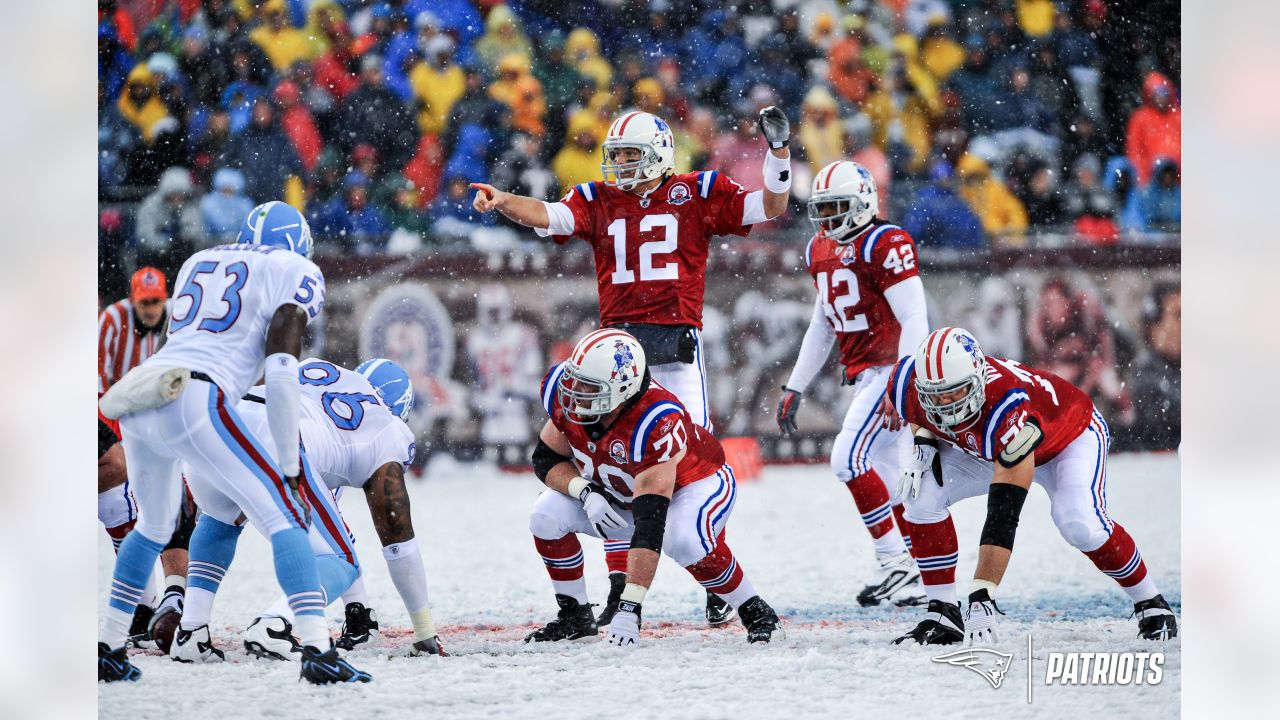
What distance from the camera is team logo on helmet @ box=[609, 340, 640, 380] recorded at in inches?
143

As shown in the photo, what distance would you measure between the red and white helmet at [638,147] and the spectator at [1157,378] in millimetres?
4625

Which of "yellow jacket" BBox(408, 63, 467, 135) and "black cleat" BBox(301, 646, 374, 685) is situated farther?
"yellow jacket" BBox(408, 63, 467, 135)

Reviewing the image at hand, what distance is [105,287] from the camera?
6793mm

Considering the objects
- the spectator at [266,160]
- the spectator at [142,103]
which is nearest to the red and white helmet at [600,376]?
the spectator at [142,103]

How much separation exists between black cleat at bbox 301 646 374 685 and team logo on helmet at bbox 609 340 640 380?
1.00 metres

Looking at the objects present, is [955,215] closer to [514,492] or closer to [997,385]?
[514,492]

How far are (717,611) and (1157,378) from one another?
4.69 m

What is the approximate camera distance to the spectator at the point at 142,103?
656cm

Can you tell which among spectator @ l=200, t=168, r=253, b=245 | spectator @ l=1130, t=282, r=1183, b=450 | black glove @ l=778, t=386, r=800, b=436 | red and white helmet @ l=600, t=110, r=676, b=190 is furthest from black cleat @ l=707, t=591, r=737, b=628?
spectator @ l=1130, t=282, r=1183, b=450

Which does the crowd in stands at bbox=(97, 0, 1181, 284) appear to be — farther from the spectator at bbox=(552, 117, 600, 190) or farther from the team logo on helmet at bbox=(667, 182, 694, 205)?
the team logo on helmet at bbox=(667, 182, 694, 205)

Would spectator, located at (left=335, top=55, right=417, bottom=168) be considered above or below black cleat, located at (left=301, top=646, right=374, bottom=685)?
above

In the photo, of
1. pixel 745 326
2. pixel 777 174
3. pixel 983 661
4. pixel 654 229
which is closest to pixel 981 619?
pixel 983 661
